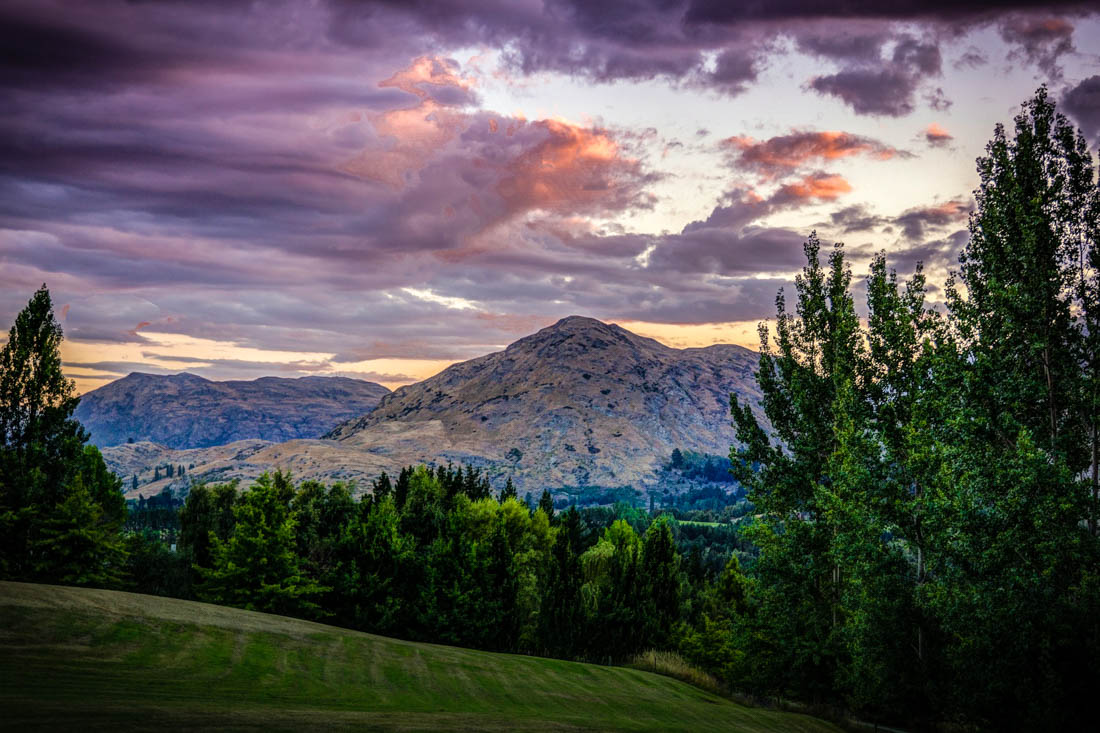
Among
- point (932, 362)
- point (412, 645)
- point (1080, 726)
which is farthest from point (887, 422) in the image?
point (412, 645)

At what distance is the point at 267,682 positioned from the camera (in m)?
32.1

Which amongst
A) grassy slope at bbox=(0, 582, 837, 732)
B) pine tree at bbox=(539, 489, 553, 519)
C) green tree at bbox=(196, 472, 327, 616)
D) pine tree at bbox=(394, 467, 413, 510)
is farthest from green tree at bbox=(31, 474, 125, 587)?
pine tree at bbox=(539, 489, 553, 519)

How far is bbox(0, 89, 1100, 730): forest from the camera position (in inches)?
1292

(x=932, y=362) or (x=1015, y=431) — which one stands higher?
(x=932, y=362)

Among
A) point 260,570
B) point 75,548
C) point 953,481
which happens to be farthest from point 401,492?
point 953,481

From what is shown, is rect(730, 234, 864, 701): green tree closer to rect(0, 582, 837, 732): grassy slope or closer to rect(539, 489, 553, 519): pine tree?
rect(0, 582, 837, 732): grassy slope

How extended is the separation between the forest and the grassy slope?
397 inches

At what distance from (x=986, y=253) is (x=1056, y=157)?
6.48 metres

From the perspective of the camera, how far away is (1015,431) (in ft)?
123

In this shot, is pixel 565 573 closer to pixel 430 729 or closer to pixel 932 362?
pixel 932 362

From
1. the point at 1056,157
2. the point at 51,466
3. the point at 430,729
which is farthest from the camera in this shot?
the point at 51,466

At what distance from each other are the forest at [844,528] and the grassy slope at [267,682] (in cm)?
1009

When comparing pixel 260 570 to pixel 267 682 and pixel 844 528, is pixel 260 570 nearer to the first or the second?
pixel 267 682

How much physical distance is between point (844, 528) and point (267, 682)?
37.1 metres
